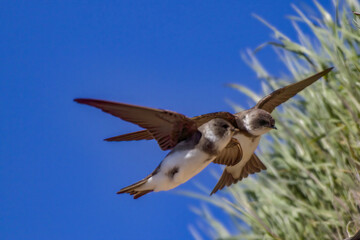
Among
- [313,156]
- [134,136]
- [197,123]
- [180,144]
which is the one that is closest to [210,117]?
[197,123]

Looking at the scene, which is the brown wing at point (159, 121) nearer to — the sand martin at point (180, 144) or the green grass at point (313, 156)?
the sand martin at point (180, 144)

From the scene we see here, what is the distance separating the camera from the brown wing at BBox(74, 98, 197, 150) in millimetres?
1399

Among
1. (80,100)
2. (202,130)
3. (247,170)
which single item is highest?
(80,100)

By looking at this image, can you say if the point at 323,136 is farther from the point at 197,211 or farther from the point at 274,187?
the point at 197,211

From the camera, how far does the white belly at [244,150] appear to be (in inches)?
72.2

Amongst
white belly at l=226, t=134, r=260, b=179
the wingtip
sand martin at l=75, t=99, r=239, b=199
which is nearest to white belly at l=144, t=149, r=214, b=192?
sand martin at l=75, t=99, r=239, b=199

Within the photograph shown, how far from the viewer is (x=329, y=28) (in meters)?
3.23

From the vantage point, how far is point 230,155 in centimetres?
183

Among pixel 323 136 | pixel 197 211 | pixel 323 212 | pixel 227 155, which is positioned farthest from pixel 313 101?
pixel 227 155

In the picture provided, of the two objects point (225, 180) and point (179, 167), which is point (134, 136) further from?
point (225, 180)

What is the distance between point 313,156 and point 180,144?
195cm

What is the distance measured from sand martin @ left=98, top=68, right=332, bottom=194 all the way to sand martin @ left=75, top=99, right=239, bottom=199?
0.04 metres

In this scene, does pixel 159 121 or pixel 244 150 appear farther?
pixel 244 150

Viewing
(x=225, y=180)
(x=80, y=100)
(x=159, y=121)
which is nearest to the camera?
(x=80, y=100)
